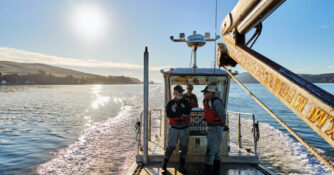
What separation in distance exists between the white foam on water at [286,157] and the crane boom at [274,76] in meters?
7.92

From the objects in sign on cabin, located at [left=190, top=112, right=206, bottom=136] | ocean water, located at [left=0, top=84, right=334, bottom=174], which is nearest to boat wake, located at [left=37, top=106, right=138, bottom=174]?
ocean water, located at [left=0, top=84, right=334, bottom=174]

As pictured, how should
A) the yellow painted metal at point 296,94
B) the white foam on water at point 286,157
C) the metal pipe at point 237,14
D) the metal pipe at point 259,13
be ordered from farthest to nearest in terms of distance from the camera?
the white foam on water at point 286,157, the metal pipe at point 237,14, the metal pipe at point 259,13, the yellow painted metal at point 296,94

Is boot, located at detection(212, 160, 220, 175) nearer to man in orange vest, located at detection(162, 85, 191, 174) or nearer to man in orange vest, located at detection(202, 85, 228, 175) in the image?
man in orange vest, located at detection(202, 85, 228, 175)

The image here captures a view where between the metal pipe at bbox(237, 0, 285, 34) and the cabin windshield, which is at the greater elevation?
the metal pipe at bbox(237, 0, 285, 34)

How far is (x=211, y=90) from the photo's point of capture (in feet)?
14.2

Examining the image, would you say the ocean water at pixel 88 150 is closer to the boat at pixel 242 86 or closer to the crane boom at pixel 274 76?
the boat at pixel 242 86

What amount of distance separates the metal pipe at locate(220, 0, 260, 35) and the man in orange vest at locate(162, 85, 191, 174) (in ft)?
6.26

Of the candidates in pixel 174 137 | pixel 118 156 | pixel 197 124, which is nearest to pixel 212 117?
pixel 174 137

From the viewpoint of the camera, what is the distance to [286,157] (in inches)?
398

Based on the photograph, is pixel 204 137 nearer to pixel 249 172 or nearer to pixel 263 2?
pixel 249 172

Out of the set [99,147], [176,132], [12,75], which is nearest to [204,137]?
[176,132]

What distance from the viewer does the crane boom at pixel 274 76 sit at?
1356mm

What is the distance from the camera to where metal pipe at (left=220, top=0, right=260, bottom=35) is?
2125 millimetres

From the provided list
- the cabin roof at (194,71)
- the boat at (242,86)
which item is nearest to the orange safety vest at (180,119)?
the boat at (242,86)
